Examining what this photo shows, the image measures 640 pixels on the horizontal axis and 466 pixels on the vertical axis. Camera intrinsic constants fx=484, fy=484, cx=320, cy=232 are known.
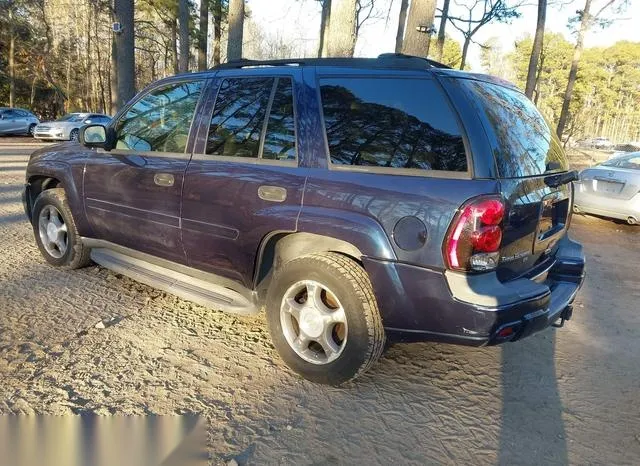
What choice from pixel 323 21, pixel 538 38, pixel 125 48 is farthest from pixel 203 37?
pixel 538 38

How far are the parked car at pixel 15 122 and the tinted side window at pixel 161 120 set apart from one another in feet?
72.6

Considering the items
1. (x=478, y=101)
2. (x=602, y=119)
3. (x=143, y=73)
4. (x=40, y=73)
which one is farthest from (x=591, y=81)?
(x=478, y=101)

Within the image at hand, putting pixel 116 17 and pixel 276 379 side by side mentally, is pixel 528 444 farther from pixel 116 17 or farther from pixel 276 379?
pixel 116 17

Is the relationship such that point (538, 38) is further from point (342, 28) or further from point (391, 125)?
point (391, 125)

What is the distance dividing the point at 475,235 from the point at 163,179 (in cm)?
238

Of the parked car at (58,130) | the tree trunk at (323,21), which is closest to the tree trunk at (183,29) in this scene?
the tree trunk at (323,21)

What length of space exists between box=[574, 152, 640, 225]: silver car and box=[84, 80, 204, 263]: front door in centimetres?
732

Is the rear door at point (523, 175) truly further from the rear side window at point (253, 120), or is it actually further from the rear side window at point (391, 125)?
the rear side window at point (253, 120)

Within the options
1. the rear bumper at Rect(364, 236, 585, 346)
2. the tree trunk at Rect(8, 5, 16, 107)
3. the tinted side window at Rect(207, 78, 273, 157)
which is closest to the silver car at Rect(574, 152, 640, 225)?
the rear bumper at Rect(364, 236, 585, 346)

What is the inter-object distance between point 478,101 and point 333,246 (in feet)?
3.91

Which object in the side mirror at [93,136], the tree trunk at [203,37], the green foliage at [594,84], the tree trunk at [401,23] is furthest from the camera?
the green foliage at [594,84]

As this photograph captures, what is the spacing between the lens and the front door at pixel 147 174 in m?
3.72

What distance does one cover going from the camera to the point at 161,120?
3984 millimetres

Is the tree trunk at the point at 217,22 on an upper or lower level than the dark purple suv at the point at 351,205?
upper
